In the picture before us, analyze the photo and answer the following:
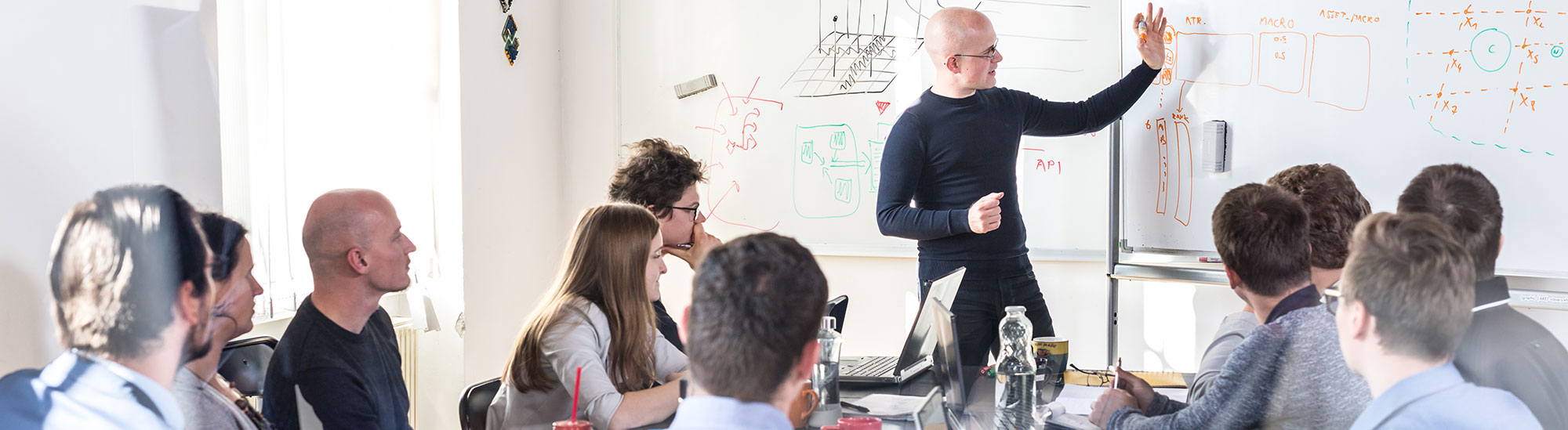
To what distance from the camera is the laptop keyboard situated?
6.75 feet

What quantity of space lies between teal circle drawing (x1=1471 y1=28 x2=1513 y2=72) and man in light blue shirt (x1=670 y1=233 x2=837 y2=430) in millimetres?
1926

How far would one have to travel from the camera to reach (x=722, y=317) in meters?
1.08

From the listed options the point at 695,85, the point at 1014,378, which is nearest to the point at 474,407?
the point at 1014,378

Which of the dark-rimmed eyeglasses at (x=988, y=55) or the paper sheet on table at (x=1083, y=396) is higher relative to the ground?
the dark-rimmed eyeglasses at (x=988, y=55)

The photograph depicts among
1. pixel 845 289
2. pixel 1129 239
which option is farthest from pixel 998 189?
pixel 845 289

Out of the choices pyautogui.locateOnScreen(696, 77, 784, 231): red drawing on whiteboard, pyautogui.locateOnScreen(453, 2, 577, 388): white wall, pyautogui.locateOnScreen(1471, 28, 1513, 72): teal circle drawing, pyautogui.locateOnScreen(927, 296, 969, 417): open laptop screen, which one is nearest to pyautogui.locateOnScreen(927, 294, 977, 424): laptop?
pyautogui.locateOnScreen(927, 296, 969, 417): open laptop screen

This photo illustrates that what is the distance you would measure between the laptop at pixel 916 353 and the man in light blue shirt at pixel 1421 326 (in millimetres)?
842

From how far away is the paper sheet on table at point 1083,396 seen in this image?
68.2 inches

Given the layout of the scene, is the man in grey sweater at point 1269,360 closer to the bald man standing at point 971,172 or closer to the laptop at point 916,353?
the laptop at point 916,353

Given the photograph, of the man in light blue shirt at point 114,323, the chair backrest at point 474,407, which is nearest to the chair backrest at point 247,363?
the man in light blue shirt at point 114,323

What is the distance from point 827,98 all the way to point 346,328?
6.72 ft

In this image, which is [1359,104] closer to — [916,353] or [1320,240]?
[1320,240]

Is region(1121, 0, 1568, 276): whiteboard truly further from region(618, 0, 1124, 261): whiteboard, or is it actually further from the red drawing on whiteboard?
the red drawing on whiteboard

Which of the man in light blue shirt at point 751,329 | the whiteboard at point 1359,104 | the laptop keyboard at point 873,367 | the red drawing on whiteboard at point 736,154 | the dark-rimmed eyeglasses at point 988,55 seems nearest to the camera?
the man in light blue shirt at point 751,329
